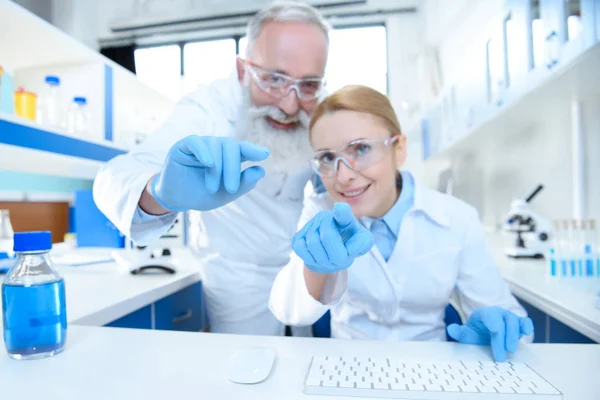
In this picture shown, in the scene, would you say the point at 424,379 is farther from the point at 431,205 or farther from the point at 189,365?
the point at 431,205

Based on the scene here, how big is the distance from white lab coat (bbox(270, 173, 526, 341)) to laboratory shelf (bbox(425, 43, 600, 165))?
660 millimetres

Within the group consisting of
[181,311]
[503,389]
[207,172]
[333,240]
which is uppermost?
[207,172]

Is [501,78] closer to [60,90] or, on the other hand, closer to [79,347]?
[79,347]

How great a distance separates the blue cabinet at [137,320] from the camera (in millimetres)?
1152

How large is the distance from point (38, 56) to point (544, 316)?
8.41 ft

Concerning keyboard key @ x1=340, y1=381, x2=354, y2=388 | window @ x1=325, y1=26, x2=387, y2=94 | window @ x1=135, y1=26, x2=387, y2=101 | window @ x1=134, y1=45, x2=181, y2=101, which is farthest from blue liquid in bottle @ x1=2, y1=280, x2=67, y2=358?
window @ x1=134, y1=45, x2=181, y2=101

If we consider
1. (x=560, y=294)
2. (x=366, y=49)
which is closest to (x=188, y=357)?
(x=560, y=294)

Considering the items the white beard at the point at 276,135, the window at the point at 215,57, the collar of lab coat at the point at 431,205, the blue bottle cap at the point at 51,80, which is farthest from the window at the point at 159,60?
the collar of lab coat at the point at 431,205

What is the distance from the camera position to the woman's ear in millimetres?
1180

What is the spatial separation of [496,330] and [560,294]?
1.92 ft

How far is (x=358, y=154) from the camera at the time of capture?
110 cm

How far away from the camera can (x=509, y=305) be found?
1.04m

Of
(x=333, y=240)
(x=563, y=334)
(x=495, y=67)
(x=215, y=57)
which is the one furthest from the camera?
(x=215, y=57)

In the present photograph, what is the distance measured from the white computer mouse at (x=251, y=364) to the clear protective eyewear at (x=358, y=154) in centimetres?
56
